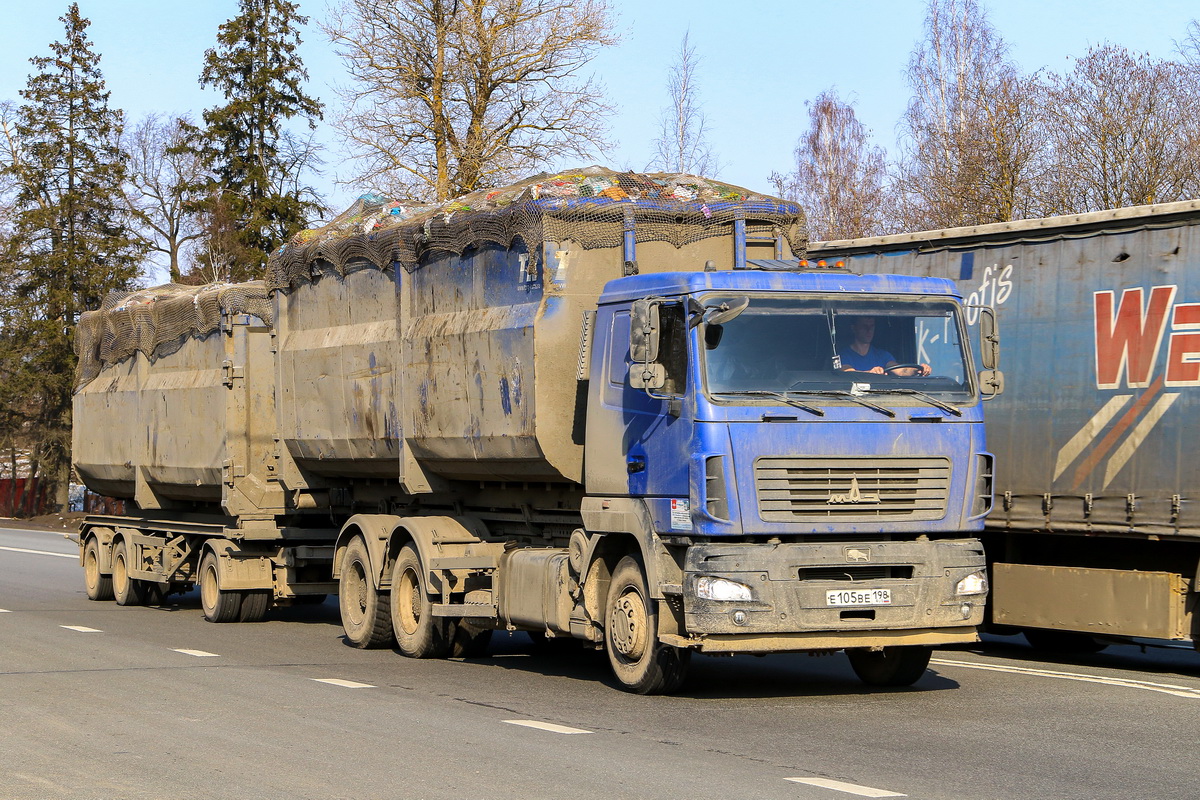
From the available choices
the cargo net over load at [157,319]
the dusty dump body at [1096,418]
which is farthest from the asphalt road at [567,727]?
the cargo net over load at [157,319]

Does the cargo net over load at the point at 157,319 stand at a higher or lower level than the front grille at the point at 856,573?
higher

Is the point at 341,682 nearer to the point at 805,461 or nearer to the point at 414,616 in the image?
the point at 414,616

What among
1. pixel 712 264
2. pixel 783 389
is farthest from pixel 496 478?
pixel 783 389

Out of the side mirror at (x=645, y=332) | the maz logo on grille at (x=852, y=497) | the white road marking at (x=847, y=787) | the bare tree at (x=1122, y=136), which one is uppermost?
the bare tree at (x=1122, y=136)

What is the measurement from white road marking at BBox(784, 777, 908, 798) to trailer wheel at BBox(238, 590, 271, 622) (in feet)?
38.2

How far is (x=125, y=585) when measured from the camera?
70.2 ft

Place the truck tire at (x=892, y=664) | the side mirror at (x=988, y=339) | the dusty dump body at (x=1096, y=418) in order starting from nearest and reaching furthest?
the side mirror at (x=988, y=339), the truck tire at (x=892, y=664), the dusty dump body at (x=1096, y=418)

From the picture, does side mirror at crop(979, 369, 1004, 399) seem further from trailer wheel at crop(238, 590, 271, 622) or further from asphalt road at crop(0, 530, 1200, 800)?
trailer wheel at crop(238, 590, 271, 622)

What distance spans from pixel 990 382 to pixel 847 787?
4.44 metres

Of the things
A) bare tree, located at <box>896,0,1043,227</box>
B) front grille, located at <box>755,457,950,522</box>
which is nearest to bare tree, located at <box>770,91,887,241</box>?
bare tree, located at <box>896,0,1043,227</box>

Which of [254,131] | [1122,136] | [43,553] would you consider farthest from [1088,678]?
[254,131]

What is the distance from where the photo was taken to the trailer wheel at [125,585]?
21281 millimetres

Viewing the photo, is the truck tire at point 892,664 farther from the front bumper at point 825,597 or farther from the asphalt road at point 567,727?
the front bumper at point 825,597

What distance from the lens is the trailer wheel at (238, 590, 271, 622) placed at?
18.7 m
